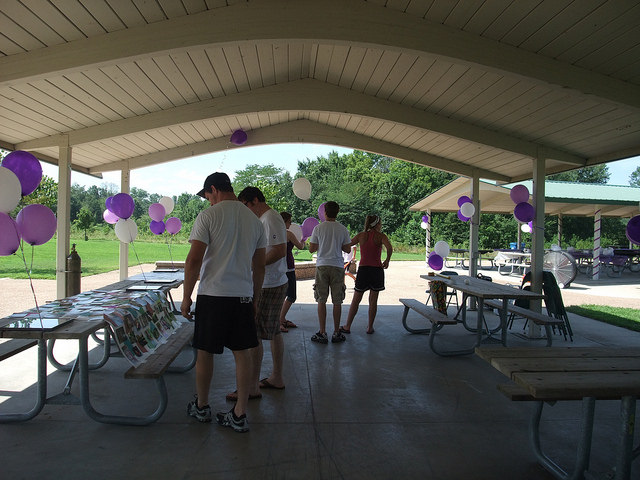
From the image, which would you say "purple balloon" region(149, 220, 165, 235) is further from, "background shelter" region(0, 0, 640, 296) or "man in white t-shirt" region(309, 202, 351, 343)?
"man in white t-shirt" region(309, 202, 351, 343)

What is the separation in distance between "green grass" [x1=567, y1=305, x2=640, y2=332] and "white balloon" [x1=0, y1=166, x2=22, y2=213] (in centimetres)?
789

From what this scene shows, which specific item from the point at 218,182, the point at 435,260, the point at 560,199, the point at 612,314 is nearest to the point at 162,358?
the point at 218,182

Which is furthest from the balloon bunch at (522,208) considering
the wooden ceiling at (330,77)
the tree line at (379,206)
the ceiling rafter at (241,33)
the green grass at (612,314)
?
the tree line at (379,206)

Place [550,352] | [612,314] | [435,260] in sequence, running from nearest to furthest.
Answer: [550,352]
[612,314]
[435,260]

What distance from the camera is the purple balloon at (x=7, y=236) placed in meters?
2.65

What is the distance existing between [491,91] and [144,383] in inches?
174

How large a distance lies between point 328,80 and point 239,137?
1.85m

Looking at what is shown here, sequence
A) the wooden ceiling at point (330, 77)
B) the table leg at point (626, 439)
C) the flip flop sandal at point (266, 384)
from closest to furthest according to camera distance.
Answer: the table leg at point (626, 439)
the wooden ceiling at point (330, 77)
the flip flop sandal at point (266, 384)

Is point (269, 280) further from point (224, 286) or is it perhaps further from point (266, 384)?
point (266, 384)

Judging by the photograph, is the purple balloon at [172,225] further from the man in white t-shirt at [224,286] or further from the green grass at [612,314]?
the green grass at [612,314]

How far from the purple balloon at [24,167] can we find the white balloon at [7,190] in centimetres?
52

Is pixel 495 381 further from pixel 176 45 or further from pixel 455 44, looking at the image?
pixel 176 45

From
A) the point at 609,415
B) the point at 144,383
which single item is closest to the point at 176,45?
the point at 144,383

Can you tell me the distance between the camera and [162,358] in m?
3.00
